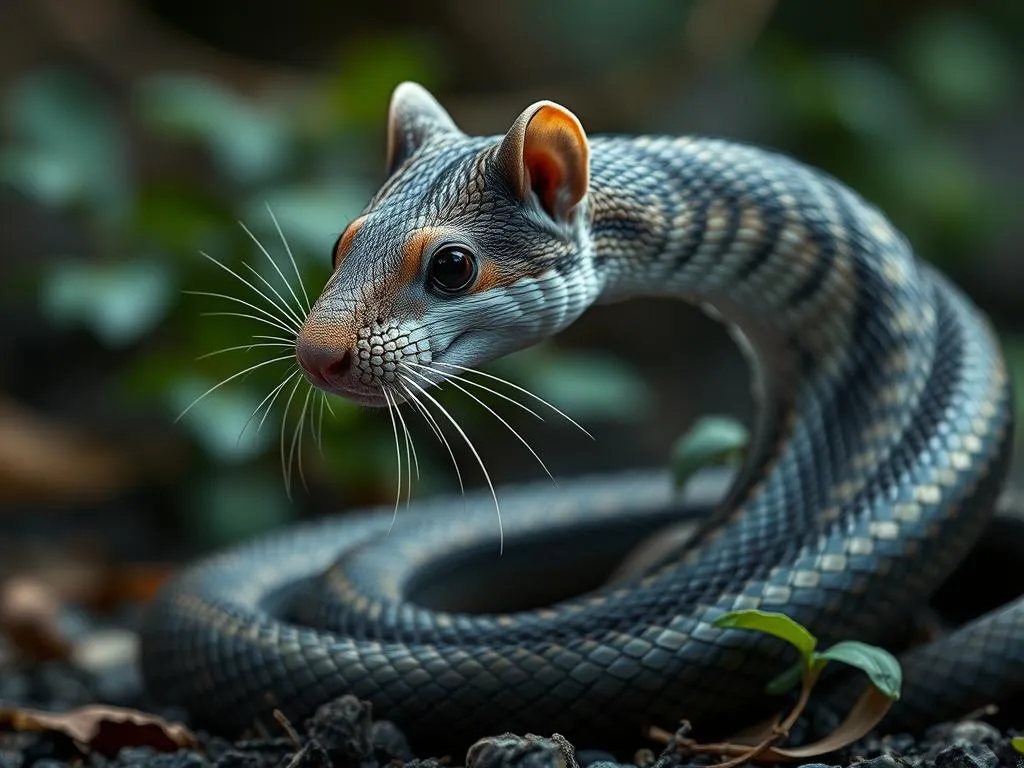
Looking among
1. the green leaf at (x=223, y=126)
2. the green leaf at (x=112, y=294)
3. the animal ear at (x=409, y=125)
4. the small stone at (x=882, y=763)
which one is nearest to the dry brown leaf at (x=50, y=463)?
the green leaf at (x=112, y=294)

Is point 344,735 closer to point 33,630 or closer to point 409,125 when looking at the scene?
point 409,125

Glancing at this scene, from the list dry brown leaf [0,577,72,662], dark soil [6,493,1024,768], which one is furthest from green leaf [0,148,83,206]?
dark soil [6,493,1024,768]

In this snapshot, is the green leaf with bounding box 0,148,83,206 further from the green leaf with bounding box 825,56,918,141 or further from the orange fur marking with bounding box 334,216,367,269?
the green leaf with bounding box 825,56,918,141

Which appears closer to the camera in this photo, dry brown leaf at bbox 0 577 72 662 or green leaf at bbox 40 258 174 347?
dry brown leaf at bbox 0 577 72 662

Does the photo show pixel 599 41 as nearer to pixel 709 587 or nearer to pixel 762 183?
pixel 762 183

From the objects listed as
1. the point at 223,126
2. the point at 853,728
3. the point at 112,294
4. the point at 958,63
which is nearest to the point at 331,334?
the point at 853,728
